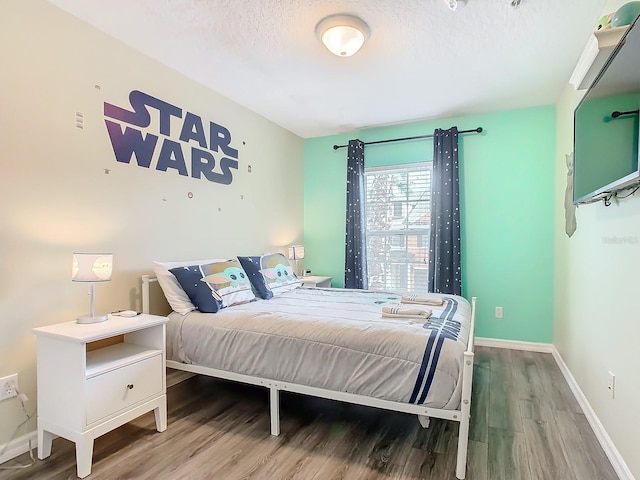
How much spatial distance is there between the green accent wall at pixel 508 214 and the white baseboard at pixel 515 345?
5 cm

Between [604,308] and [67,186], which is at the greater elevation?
[67,186]

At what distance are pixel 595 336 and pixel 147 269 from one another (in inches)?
124

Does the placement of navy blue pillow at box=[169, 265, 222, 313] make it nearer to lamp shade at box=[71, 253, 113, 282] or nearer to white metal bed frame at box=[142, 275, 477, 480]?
white metal bed frame at box=[142, 275, 477, 480]

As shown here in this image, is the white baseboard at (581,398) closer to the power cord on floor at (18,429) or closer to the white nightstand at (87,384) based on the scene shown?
the white nightstand at (87,384)

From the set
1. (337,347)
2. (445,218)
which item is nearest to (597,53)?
(337,347)

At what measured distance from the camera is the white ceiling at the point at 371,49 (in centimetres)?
219

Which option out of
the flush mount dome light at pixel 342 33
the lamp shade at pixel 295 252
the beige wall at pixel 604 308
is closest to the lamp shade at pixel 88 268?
the flush mount dome light at pixel 342 33

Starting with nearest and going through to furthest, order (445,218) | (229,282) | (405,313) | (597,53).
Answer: (597,53) < (405,313) < (229,282) < (445,218)

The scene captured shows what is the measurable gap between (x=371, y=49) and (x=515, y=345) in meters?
3.30

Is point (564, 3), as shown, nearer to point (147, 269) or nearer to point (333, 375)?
point (333, 375)

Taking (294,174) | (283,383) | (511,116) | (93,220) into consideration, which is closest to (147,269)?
(93,220)

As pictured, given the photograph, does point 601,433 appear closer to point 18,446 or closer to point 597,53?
point 597,53

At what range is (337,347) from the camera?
2.08m

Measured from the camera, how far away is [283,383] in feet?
7.20
